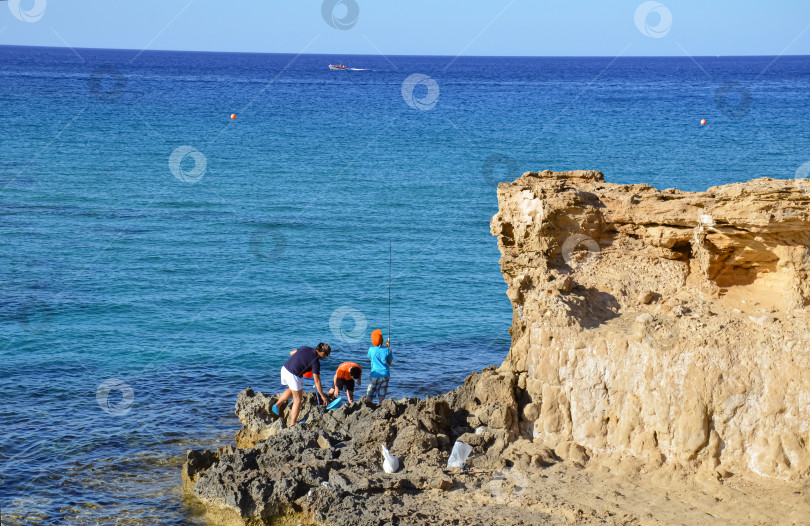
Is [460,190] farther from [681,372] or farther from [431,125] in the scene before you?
[681,372]

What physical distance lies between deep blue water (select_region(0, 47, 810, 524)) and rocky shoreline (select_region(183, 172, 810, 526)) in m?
2.78

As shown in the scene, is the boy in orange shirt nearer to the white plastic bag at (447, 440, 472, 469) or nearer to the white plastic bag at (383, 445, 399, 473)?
the white plastic bag at (383, 445, 399, 473)

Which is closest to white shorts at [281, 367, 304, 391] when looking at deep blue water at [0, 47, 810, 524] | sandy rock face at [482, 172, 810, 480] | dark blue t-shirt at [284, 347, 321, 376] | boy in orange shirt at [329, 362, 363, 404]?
dark blue t-shirt at [284, 347, 321, 376]

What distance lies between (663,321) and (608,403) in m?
1.37

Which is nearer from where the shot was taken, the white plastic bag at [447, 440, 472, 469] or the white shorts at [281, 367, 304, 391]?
the white plastic bag at [447, 440, 472, 469]

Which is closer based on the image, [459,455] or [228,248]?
[459,455]

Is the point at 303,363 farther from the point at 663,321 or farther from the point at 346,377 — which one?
the point at 663,321

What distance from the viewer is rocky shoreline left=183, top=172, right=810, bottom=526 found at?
441 inches

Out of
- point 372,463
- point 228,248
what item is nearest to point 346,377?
point 372,463

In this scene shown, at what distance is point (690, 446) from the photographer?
37.9ft

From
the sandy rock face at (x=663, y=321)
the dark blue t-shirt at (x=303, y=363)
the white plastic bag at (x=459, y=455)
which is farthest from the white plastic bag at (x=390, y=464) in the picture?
the dark blue t-shirt at (x=303, y=363)

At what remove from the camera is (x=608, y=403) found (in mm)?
12125

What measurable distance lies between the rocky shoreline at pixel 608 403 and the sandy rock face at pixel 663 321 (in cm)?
2

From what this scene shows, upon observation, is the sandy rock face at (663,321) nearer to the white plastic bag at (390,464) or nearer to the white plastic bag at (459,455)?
the white plastic bag at (459,455)
